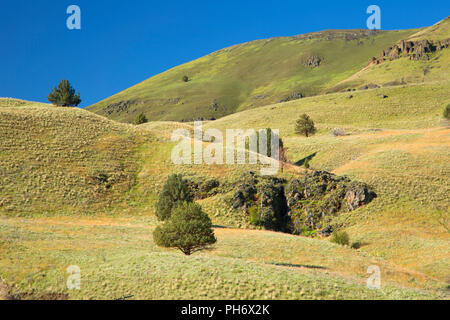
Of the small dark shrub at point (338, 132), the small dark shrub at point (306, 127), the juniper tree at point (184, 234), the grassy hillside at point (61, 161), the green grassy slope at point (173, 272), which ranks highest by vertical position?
the small dark shrub at point (306, 127)

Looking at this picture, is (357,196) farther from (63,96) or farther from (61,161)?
(63,96)

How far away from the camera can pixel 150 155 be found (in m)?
58.7

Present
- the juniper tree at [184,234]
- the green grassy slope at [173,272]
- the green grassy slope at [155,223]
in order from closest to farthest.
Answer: the green grassy slope at [173,272] → the green grassy slope at [155,223] → the juniper tree at [184,234]

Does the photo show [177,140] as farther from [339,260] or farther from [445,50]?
[445,50]

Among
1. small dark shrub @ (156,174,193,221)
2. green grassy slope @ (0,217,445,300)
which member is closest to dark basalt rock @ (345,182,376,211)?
green grassy slope @ (0,217,445,300)

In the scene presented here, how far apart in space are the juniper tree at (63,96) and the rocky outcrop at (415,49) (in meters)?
151

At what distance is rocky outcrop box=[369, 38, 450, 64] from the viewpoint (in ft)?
554

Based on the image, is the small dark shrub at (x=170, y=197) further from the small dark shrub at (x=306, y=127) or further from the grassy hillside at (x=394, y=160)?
the small dark shrub at (x=306, y=127)

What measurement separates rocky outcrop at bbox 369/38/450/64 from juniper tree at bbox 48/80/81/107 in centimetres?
15071

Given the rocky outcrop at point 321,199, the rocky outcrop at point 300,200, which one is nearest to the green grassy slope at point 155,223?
the rocky outcrop at point 321,199

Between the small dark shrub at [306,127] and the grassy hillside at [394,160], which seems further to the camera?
the small dark shrub at [306,127]

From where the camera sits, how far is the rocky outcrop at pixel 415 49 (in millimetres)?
169000

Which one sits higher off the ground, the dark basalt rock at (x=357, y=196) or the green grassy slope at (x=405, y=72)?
the green grassy slope at (x=405, y=72)

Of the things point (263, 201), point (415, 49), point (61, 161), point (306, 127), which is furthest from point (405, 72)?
point (61, 161)
